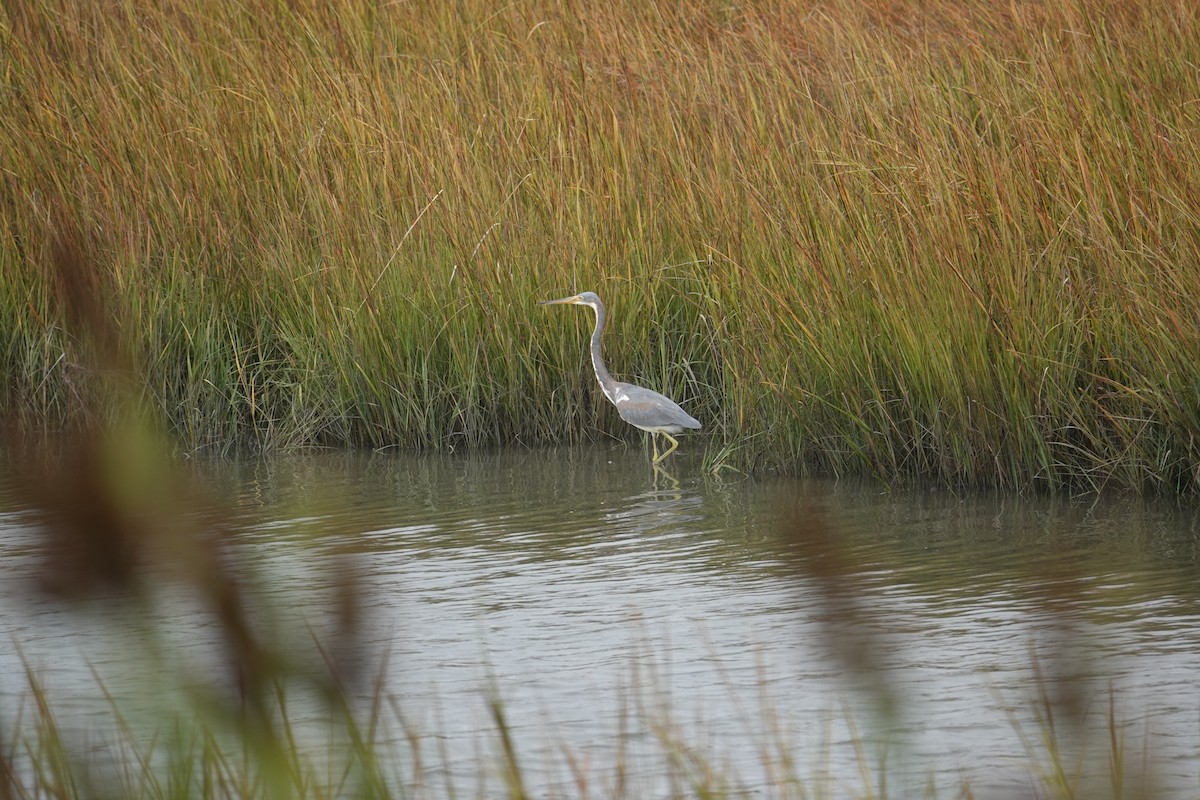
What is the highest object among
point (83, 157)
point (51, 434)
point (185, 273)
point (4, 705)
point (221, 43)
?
point (221, 43)

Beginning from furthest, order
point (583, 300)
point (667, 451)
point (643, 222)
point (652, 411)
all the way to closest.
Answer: point (643, 222), point (667, 451), point (583, 300), point (652, 411)

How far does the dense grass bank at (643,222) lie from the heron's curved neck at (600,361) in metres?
0.44

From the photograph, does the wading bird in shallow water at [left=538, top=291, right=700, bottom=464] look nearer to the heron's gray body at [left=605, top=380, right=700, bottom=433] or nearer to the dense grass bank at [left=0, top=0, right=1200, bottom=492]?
the heron's gray body at [left=605, top=380, right=700, bottom=433]

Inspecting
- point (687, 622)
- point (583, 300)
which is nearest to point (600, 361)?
point (583, 300)

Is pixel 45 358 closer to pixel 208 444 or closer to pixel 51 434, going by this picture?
pixel 51 434

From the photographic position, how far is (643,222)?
8203 millimetres

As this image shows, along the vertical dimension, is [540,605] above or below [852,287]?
below

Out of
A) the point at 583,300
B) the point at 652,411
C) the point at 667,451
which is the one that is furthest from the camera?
the point at 667,451

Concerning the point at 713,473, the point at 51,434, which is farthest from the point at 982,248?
the point at 51,434

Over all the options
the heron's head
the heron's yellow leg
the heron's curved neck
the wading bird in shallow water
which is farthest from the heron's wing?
the heron's head

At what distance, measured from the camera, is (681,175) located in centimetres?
812

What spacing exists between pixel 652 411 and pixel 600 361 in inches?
17.3

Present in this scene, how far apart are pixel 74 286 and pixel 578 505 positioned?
236 inches

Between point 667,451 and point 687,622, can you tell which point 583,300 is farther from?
point 687,622
